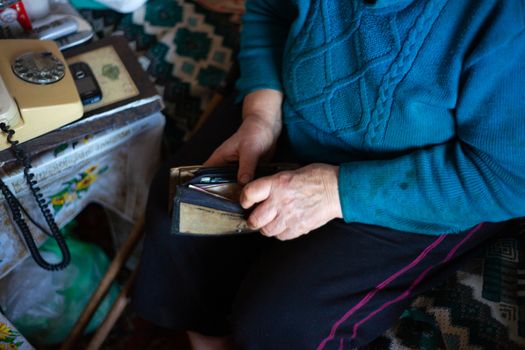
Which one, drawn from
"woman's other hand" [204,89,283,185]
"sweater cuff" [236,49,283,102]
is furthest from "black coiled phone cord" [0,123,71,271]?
"sweater cuff" [236,49,283,102]

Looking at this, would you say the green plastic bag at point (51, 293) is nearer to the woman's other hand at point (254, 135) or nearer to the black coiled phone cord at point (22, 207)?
the black coiled phone cord at point (22, 207)

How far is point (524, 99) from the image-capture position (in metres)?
0.66

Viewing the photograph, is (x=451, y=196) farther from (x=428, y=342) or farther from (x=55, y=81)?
(x=55, y=81)

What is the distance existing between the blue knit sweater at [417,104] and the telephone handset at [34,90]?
402 mm

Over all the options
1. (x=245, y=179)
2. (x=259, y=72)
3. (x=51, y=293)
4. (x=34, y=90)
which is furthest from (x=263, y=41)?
(x=51, y=293)

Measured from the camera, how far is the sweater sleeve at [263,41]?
1006 mm

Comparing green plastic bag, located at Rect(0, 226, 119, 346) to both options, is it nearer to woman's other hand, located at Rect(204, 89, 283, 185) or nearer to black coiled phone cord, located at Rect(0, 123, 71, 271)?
black coiled phone cord, located at Rect(0, 123, 71, 271)

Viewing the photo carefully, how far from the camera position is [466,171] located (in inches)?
29.0

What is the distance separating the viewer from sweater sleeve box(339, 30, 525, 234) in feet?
2.18

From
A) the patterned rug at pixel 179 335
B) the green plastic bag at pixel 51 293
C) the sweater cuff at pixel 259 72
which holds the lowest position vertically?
the green plastic bag at pixel 51 293

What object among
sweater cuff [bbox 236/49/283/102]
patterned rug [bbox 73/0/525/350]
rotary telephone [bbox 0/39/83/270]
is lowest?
patterned rug [bbox 73/0/525/350]

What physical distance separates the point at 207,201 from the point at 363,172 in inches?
9.9

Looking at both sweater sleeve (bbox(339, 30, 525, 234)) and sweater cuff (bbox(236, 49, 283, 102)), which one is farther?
sweater cuff (bbox(236, 49, 283, 102))

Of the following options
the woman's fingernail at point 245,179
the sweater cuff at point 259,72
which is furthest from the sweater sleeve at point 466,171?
the sweater cuff at point 259,72
